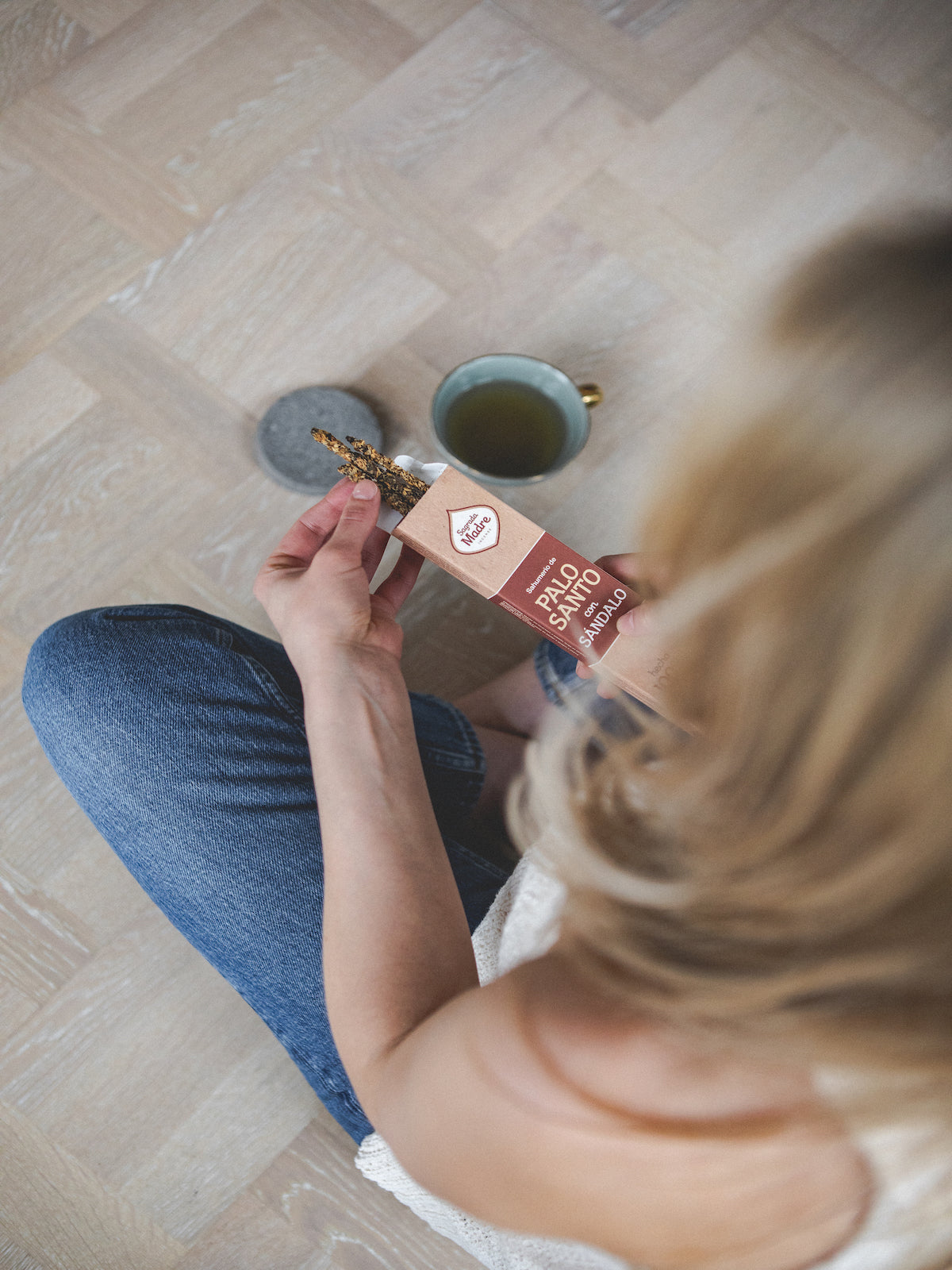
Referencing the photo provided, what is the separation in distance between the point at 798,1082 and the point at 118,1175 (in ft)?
2.35

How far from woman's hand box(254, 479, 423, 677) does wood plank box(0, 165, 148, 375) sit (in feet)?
1.77

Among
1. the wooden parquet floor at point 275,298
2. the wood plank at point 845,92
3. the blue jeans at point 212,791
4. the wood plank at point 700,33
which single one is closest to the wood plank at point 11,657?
the wooden parquet floor at point 275,298

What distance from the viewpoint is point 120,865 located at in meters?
0.88

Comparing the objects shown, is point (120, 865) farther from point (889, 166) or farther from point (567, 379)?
point (889, 166)

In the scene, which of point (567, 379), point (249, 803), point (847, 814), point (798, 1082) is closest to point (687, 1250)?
point (798, 1082)

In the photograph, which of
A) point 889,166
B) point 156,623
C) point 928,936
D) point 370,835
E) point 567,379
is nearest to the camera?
point 928,936

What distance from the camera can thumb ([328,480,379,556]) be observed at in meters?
0.63

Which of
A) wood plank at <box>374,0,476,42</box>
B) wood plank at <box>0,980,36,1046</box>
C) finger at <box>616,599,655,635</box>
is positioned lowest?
wood plank at <box>0,980,36,1046</box>

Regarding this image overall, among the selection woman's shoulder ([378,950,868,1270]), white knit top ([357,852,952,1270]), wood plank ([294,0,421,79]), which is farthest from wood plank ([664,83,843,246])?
woman's shoulder ([378,950,868,1270])

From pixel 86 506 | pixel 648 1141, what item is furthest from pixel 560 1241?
pixel 86 506

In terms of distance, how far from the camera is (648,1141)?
14.7 inches

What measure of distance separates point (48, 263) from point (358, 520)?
2.13ft

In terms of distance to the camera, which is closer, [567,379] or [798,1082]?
[798,1082]

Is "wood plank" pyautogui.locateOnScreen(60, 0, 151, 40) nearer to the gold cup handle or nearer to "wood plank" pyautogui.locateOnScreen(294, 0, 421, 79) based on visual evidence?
"wood plank" pyautogui.locateOnScreen(294, 0, 421, 79)
